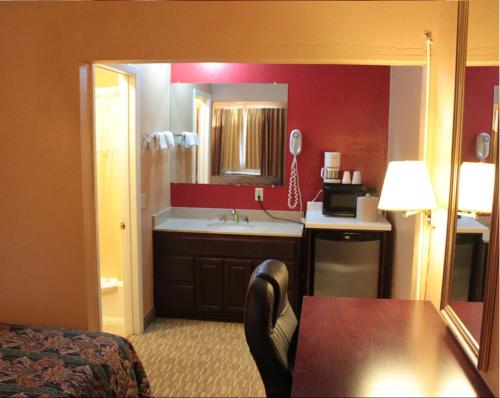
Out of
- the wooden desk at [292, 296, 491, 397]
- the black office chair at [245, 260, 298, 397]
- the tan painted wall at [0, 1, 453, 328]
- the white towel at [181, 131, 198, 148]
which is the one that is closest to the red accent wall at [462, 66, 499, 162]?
the tan painted wall at [0, 1, 453, 328]

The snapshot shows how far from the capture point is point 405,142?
3158 mm

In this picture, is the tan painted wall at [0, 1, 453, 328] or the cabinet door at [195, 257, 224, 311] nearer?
the tan painted wall at [0, 1, 453, 328]

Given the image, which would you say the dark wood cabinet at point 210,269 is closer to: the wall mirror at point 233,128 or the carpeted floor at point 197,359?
the carpeted floor at point 197,359

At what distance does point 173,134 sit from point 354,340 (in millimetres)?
2965

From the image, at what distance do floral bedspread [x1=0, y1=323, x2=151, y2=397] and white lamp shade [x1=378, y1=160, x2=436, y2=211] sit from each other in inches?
56.5

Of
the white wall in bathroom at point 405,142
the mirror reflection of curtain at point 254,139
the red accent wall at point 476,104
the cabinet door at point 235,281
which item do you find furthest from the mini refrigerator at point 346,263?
the red accent wall at point 476,104

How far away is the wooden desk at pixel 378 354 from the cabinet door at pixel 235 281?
5.94ft

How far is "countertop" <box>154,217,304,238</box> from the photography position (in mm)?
3760

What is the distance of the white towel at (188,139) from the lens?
4.19 m

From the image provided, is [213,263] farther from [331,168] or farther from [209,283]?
[331,168]

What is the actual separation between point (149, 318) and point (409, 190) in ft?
8.71

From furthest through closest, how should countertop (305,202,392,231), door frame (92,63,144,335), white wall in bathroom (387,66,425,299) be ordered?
countertop (305,202,392,231)
door frame (92,63,144,335)
white wall in bathroom (387,66,425,299)

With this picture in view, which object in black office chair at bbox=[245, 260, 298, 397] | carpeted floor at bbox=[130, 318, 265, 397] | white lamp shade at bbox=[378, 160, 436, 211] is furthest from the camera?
carpeted floor at bbox=[130, 318, 265, 397]

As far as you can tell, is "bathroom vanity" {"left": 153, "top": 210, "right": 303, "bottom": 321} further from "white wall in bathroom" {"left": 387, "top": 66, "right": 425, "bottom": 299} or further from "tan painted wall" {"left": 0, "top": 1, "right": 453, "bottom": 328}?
"tan painted wall" {"left": 0, "top": 1, "right": 453, "bottom": 328}
